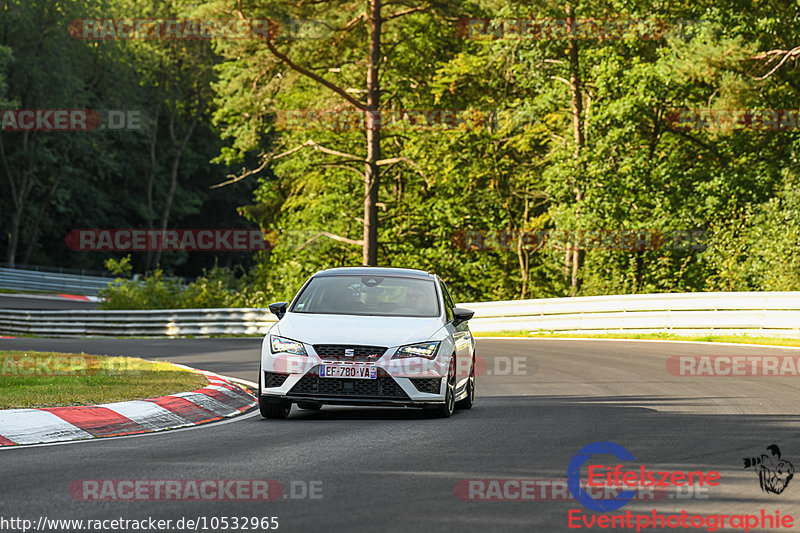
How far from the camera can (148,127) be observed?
74000 millimetres

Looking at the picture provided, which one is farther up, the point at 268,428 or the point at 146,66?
the point at 146,66

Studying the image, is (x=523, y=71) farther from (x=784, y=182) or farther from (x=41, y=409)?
(x=41, y=409)

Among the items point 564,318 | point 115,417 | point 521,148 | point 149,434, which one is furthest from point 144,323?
point 149,434

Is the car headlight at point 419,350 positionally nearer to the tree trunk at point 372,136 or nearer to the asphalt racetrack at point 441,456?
the asphalt racetrack at point 441,456

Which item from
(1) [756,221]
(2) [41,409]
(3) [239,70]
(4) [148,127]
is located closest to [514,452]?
(2) [41,409]

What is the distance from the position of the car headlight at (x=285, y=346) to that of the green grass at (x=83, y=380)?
5.76ft

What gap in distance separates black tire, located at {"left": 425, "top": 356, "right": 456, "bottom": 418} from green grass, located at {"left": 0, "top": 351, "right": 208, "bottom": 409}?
10.1 ft

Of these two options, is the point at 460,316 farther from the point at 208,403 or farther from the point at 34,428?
the point at 34,428

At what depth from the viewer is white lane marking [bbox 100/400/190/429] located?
10.8 m

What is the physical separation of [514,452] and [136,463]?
2951 mm

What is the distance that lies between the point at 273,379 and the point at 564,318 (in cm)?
1967

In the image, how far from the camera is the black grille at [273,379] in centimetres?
1097

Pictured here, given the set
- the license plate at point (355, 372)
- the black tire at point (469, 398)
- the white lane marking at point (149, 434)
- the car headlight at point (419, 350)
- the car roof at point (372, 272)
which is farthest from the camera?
the car roof at point (372, 272)

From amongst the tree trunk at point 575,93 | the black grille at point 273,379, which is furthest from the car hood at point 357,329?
the tree trunk at point 575,93
